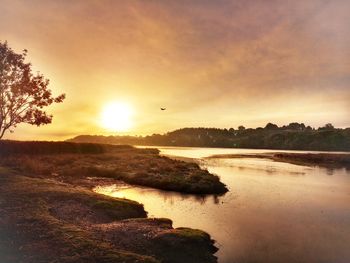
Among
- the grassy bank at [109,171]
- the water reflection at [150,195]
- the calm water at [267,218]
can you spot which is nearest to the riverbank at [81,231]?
the calm water at [267,218]

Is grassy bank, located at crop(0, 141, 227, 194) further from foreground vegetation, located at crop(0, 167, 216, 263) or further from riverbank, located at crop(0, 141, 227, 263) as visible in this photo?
foreground vegetation, located at crop(0, 167, 216, 263)

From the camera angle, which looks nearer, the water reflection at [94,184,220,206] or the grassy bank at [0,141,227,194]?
the water reflection at [94,184,220,206]

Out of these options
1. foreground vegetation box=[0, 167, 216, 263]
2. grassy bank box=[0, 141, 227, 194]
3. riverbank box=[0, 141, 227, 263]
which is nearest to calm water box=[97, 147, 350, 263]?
riverbank box=[0, 141, 227, 263]

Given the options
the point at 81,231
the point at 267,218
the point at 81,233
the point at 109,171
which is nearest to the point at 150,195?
the point at 267,218

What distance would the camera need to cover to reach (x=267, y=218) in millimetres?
32219

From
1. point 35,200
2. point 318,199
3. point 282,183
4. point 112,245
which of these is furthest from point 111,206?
point 282,183

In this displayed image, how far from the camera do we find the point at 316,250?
23.4 m

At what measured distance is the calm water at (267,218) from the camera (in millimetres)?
23125

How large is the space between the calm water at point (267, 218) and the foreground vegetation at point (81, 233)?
10.5ft

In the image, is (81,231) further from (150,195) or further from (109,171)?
(109,171)

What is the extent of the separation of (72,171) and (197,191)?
24757mm

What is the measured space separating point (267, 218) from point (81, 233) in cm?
1869

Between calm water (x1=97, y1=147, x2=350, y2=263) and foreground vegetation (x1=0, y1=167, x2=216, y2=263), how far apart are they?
3.21 metres

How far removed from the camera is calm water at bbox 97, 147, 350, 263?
75.9 feet
